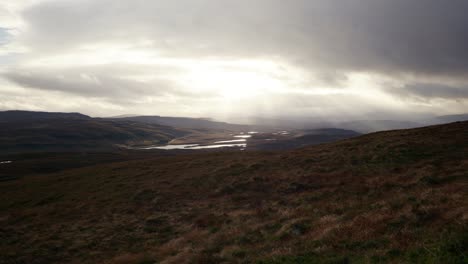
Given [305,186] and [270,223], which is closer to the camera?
[270,223]

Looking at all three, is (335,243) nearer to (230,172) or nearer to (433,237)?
(433,237)

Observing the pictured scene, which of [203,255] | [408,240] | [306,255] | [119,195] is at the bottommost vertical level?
[119,195]

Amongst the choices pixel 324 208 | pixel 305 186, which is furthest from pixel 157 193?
pixel 324 208

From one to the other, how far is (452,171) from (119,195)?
37.6 metres

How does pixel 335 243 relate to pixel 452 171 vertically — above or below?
below

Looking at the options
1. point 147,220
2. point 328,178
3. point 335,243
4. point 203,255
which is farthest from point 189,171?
point 335,243

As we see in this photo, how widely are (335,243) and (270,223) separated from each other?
23.1 ft

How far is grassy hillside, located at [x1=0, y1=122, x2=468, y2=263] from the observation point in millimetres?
13297

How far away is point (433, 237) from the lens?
11953mm

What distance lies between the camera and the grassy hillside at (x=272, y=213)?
43.6ft

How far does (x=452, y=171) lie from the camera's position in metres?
25.3

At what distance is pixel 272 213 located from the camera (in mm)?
23312

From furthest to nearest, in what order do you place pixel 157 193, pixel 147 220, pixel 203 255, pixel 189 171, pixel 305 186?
pixel 189 171 < pixel 157 193 < pixel 305 186 < pixel 147 220 < pixel 203 255

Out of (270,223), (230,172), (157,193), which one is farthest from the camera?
(230,172)
